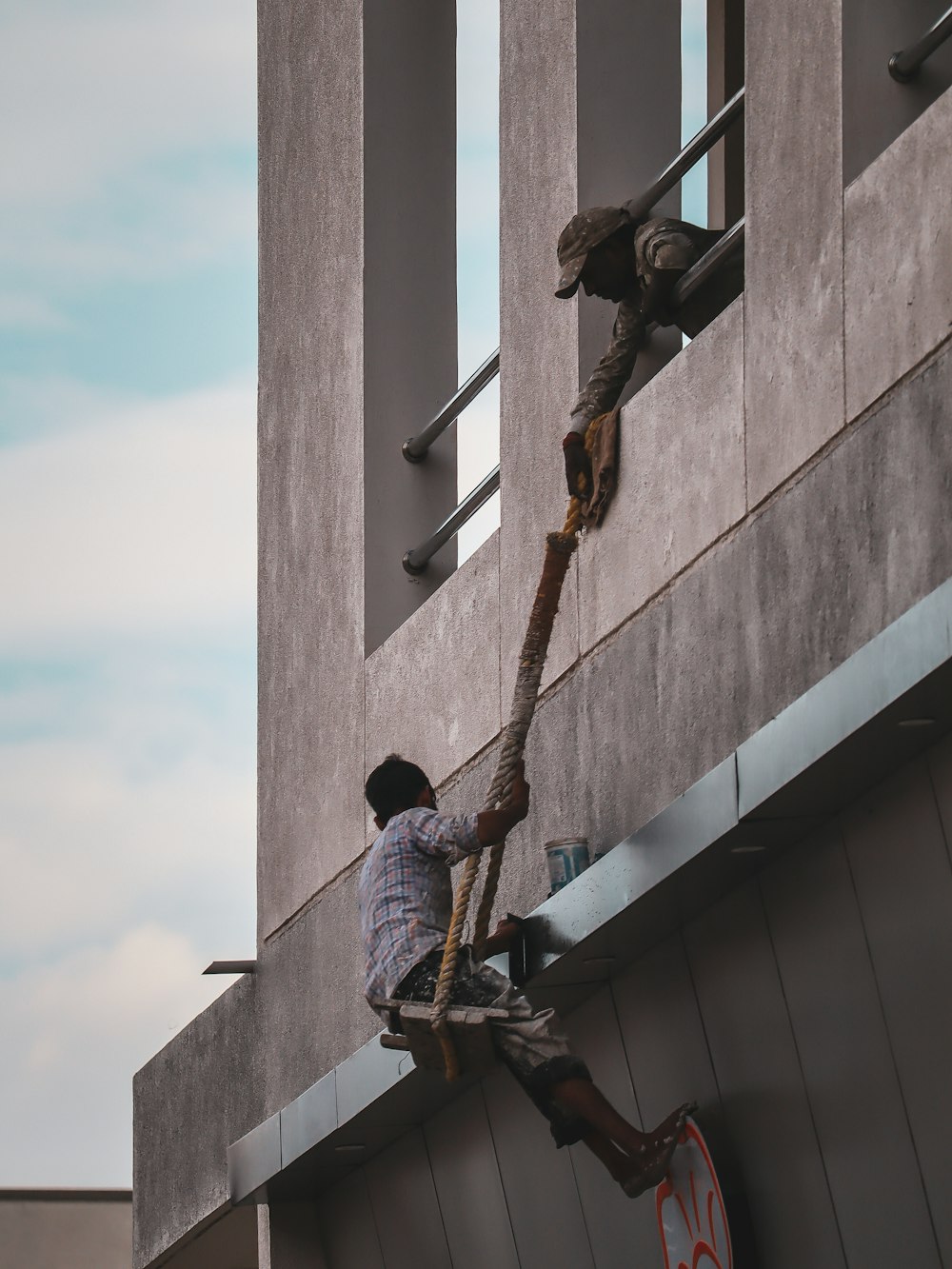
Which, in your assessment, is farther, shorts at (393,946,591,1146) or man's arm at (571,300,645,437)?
man's arm at (571,300,645,437)

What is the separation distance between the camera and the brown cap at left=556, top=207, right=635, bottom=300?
8.38 metres

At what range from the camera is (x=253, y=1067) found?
38.9ft

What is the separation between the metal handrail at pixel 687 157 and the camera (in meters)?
8.15

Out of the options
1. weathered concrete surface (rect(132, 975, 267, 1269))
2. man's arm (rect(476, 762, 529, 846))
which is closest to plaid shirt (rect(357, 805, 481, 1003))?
man's arm (rect(476, 762, 529, 846))

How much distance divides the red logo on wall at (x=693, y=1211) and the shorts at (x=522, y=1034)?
355mm

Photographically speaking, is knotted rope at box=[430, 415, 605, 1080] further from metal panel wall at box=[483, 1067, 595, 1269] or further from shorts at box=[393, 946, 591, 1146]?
metal panel wall at box=[483, 1067, 595, 1269]

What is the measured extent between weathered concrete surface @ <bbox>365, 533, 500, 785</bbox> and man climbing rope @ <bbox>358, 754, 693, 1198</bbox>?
1.45 m

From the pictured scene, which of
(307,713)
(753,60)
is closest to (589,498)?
(753,60)

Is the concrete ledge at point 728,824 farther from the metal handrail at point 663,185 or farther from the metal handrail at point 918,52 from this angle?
the metal handrail at point 663,185

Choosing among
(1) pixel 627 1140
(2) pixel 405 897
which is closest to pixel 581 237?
(2) pixel 405 897

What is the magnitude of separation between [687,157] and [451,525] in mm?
2830

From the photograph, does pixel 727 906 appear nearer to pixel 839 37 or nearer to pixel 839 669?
pixel 839 669

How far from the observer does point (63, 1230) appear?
22.0 m

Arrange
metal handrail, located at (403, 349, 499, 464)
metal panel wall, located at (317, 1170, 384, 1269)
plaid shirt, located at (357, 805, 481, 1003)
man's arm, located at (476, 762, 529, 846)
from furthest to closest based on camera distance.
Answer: metal panel wall, located at (317, 1170, 384, 1269) → metal handrail, located at (403, 349, 499, 464) → plaid shirt, located at (357, 805, 481, 1003) → man's arm, located at (476, 762, 529, 846)
